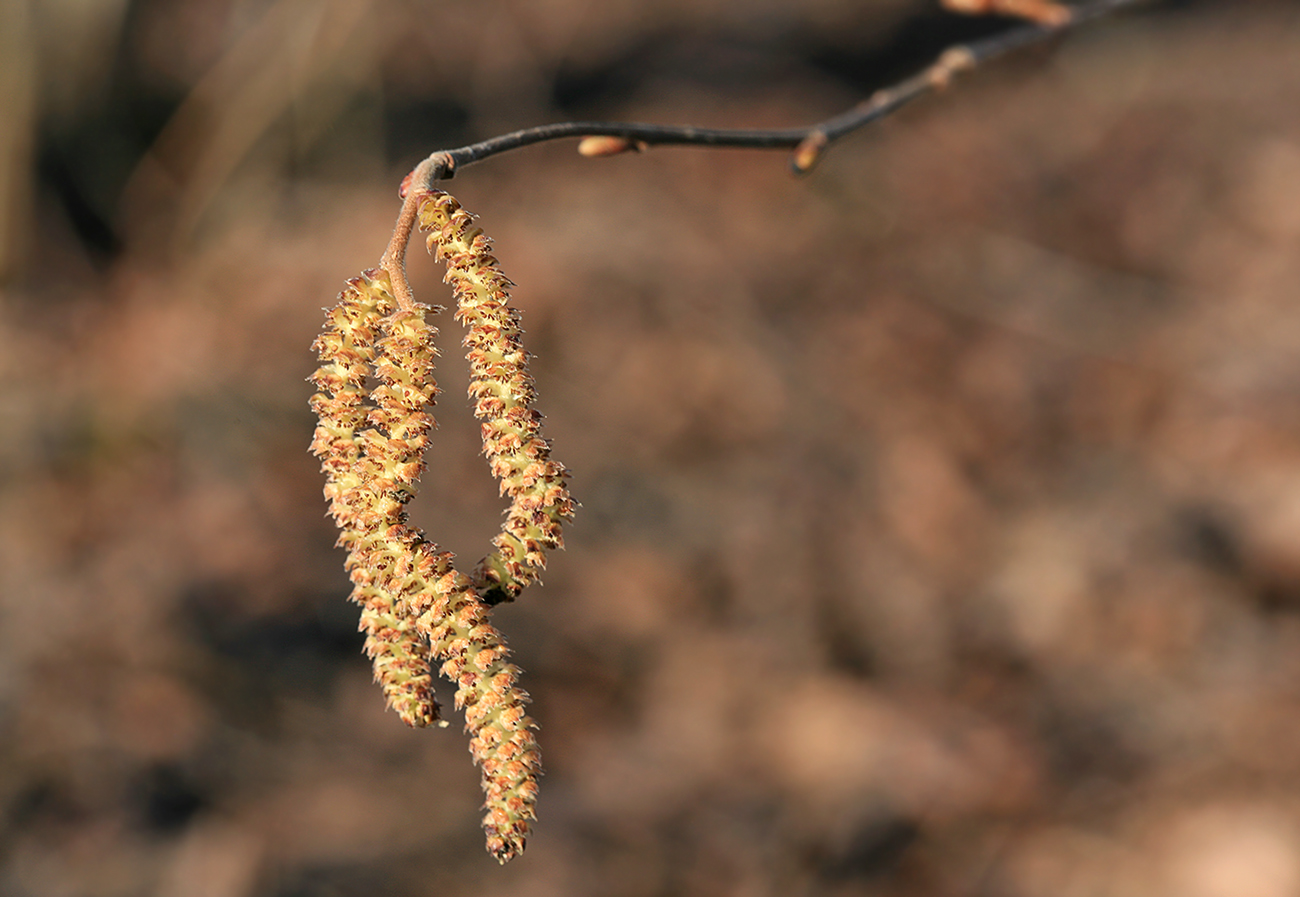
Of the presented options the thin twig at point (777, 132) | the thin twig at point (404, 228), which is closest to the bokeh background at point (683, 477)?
the thin twig at point (777, 132)

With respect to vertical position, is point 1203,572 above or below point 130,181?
below

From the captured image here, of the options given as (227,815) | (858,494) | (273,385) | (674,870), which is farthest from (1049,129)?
(227,815)

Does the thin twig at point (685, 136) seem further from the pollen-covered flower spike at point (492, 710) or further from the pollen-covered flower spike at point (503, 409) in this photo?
the pollen-covered flower spike at point (492, 710)

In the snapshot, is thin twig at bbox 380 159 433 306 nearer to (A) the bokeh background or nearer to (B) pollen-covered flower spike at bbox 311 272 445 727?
(B) pollen-covered flower spike at bbox 311 272 445 727

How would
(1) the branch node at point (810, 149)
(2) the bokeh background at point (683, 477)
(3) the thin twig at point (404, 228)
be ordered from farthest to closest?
(2) the bokeh background at point (683, 477), (1) the branch node at point (810, 149), (3) the thin twig at point (404, 228)

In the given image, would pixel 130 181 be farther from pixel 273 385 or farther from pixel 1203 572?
pixel 1203 572

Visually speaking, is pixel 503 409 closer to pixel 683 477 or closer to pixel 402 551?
pixel 402 551
